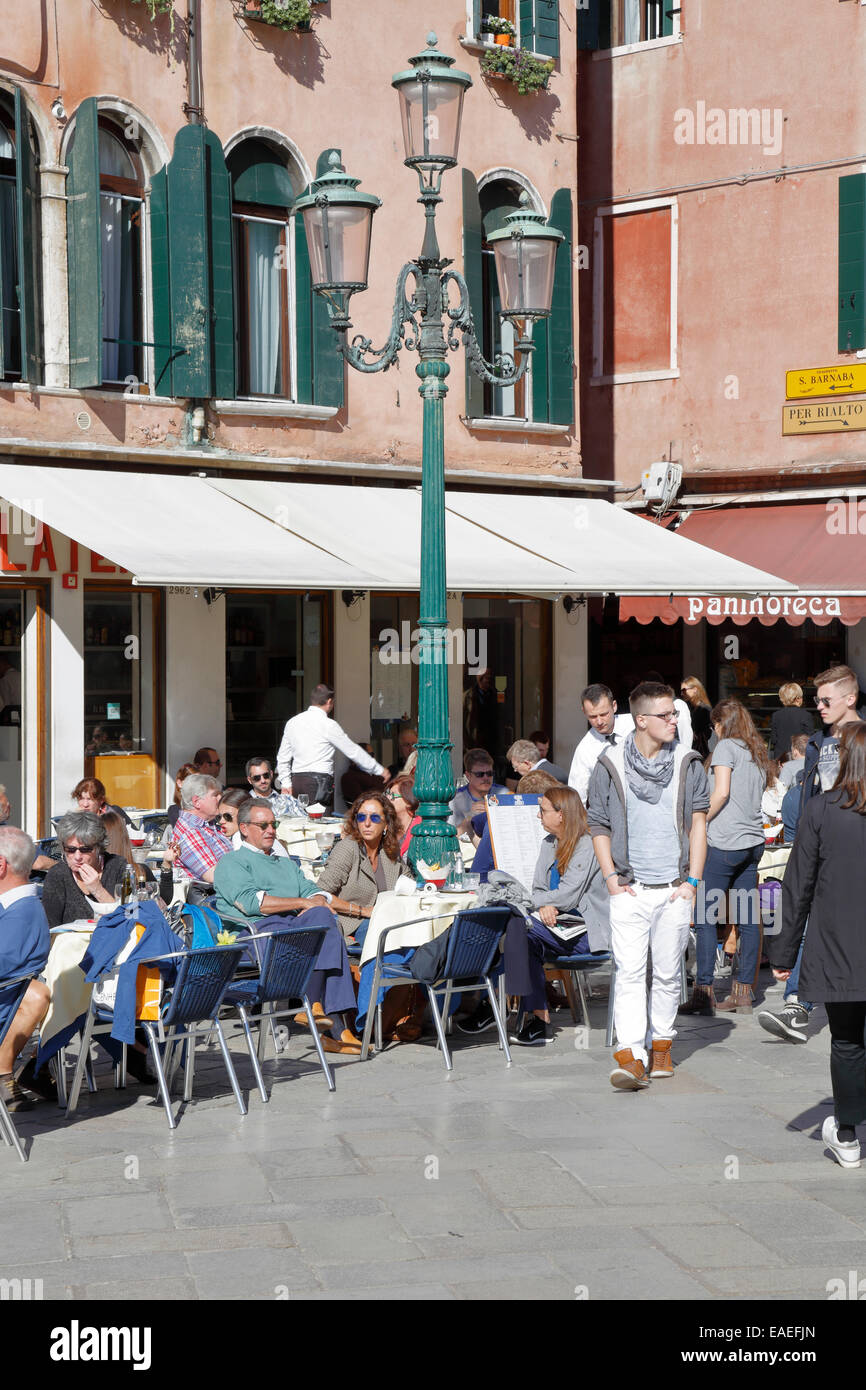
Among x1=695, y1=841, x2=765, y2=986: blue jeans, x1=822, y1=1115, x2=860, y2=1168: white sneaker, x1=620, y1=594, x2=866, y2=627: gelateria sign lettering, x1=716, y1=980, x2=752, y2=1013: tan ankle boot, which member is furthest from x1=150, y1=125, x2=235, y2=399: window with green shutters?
x1=822, y1=1115, x2=860, y2=1168: white sneaker

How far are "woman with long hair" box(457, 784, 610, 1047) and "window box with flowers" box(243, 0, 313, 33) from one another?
28.9 ft

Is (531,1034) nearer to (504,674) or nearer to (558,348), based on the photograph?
(504,674)

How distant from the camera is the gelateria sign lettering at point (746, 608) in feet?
52.9

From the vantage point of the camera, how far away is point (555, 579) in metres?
14.2

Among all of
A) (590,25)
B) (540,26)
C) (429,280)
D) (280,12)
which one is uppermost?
(590,25)

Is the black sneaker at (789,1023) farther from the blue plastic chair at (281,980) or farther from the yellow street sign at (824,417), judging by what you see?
the yellow street sign at (824,417)

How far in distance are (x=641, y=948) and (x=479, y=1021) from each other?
1.70 meters

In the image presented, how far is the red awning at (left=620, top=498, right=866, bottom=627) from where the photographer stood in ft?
53.0

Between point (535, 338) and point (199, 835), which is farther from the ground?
point (535, 338)

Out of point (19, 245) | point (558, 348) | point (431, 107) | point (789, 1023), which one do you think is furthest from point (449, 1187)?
point (558, 348)

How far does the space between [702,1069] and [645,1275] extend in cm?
298

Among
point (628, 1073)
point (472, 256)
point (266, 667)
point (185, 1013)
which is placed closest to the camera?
point (185, 1013)

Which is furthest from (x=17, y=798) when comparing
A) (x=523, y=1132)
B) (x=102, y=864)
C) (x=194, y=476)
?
(x=523, y=1132)

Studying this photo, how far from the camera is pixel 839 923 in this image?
247 inches
